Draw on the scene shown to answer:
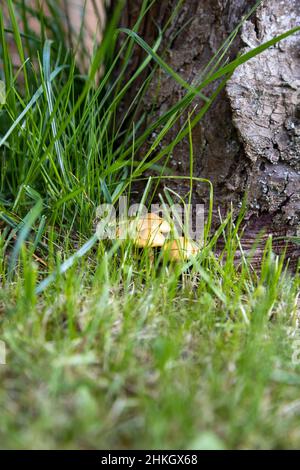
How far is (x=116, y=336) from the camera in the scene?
3.94 ft

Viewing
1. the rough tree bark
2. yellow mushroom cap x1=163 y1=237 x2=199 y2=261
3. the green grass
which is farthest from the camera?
the rough tree bark

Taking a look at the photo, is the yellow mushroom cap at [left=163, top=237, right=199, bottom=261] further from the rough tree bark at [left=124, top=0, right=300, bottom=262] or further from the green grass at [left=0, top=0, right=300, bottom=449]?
the rough tree bark at [left=124, top=0, right=300, bottom=262]

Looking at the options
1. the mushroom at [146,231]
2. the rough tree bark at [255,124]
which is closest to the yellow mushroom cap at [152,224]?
the mushroom at [146,231]

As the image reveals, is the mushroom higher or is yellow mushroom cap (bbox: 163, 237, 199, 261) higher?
the mushroom

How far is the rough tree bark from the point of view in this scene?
1.78 meters

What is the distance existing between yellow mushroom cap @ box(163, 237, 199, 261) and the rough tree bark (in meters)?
0.32

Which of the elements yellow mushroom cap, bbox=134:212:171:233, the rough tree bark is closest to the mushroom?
yellow mushroom cap, bbox=134:212:171:233

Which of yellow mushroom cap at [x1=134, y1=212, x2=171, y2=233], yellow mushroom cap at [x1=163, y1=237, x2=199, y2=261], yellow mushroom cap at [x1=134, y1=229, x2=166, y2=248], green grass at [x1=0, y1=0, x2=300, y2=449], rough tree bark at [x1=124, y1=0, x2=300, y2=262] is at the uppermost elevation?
rough tree bark at [x1=124, y1=0, x2=300, y2=262]

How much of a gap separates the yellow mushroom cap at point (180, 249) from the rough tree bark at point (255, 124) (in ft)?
1.06

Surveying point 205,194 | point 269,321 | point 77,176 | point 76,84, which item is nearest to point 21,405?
point 269,321

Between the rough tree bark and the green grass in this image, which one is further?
the rough tree bark

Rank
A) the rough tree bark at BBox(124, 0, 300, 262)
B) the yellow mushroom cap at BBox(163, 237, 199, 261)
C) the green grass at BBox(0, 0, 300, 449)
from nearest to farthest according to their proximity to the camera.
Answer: the green grass at BBox(0, 0, 300, 449) → the yellow mushroom cap at BBox(163, 237, 199, 261) → the rough tree bark at BBox(124, 0, 300, 262)

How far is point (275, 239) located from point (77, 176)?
828mm

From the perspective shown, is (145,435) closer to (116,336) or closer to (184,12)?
(116,336)
